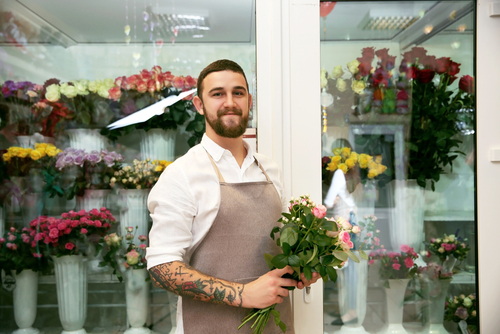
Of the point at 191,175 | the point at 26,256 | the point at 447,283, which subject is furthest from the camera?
the point at 447,283

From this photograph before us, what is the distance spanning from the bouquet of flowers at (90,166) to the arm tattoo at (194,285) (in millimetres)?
785

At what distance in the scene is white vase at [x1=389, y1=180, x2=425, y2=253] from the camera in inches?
80.6

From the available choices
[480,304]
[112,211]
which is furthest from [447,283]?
[112,211]

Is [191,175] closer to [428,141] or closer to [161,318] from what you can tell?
[161,318]

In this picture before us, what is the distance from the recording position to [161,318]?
194 cm

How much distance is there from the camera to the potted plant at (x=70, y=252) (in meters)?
1.92

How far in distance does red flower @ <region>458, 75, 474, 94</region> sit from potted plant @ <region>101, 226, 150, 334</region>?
5.87 ft

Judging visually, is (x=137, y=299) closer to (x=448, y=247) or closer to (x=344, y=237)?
(x=344, y=237)

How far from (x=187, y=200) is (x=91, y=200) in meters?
0.78

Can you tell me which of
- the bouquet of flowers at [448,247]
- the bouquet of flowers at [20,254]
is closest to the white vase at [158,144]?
the bouquet of flowers at [20,254]

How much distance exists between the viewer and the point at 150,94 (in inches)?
77.3

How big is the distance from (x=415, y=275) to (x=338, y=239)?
0.99 metres

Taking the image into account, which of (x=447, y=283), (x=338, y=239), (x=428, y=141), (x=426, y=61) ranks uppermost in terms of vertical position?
(x=426, y=61)

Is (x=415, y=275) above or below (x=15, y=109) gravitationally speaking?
below
